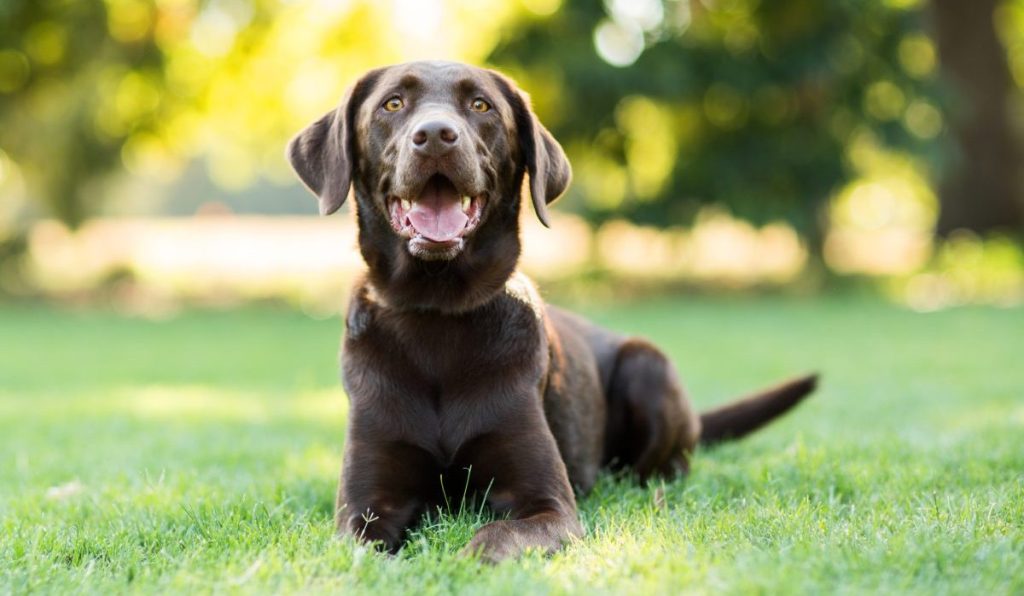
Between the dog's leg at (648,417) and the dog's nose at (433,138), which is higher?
the dog's nose at (433,138)

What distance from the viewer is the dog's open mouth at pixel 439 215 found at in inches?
135

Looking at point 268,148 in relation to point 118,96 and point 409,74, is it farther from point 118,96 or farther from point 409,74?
point 409,74

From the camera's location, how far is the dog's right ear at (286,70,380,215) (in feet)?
12.0

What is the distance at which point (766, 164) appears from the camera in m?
15.7

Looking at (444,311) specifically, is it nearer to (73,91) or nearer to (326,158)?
(326,158)

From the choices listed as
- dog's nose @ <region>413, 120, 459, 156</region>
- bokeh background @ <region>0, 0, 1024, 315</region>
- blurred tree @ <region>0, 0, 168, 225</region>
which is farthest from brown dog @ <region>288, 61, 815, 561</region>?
blurred tree @ <region>0, 0, 168, 225</region>

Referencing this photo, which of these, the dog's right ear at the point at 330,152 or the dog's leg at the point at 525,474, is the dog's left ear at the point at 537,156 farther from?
the dog's leg at the point at 525,474

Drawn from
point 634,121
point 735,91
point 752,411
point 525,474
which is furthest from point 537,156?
point 634,121

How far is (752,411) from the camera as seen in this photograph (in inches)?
192

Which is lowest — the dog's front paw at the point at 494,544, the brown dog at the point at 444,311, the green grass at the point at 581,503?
the green grass at the point at 581,503

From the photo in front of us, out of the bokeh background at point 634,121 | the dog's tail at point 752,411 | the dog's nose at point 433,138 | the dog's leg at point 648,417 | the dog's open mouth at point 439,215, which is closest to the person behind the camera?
the dog's nose at point 433,138

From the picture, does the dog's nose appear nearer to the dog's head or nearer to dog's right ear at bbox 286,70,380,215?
the dog's head


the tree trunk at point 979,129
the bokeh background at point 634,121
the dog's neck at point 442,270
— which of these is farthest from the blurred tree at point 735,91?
the dog's neck at point 442,270

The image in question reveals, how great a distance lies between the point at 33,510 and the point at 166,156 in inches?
621
